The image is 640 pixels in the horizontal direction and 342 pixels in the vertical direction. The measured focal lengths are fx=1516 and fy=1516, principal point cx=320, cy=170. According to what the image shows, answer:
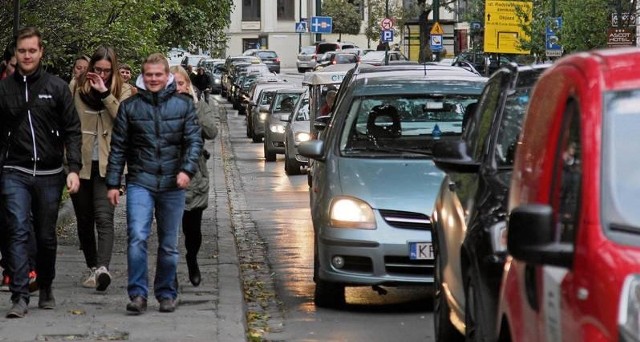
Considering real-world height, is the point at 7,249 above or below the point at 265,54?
above

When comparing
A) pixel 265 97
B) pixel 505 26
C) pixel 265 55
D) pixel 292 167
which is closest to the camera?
pixel 292 167

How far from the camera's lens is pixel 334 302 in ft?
36.5

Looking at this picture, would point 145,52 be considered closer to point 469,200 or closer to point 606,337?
point 469,200

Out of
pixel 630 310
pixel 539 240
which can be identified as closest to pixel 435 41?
pixel 539 240

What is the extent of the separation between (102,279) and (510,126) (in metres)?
3.95

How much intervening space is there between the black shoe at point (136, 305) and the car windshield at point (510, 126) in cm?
303

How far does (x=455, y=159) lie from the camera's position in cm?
807

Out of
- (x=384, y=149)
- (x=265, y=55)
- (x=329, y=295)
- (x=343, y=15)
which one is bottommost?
(x=265, y=55)

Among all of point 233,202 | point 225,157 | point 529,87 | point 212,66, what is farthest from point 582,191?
point 212,66

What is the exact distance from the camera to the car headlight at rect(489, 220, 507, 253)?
6547mm

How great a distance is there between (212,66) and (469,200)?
223ft

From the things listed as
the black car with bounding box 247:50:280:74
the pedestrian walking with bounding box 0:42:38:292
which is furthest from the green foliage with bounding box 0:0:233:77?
the black car with bounding box 247:50:280:74

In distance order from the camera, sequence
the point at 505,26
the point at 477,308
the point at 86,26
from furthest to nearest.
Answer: the point at 505,26, the point at 86,26, the point at 477,308

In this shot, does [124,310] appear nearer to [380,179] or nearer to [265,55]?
[380,179]
